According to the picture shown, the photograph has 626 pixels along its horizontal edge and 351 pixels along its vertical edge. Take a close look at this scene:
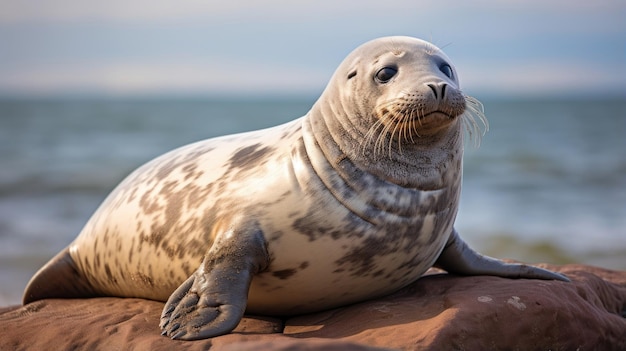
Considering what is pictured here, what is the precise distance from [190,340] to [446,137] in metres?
1.53

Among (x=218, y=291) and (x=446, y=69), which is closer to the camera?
(x=218, y=291)

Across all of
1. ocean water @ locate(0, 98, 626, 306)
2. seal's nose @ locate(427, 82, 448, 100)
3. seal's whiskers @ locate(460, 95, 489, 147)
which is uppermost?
seal's nose @ locate(427, 82, 448, 100)

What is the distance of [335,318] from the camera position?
4102mm

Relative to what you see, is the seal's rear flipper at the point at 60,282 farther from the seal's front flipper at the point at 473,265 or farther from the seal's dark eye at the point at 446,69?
the seal's dark eye at the point at 446,69

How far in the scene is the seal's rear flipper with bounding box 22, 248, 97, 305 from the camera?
514cm

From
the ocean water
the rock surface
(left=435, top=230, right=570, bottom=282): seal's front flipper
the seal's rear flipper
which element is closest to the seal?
the rock surface

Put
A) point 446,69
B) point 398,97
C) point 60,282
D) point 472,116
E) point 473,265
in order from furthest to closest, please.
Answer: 1. point 60,282
2. point 473,265
3. point 446,69
4. point 472,116
5. point 398,97

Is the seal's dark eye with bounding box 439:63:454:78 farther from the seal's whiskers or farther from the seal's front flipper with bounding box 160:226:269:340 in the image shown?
the seal's front flipper with bounding box 160:226:269:340

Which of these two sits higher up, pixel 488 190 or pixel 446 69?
pixel 446 69

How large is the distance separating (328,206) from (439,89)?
0.73m

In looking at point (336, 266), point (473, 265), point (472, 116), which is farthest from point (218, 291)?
point (473, 265)

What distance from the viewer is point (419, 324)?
3795 millimetres

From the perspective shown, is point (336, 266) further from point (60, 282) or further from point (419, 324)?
point (60, 282)

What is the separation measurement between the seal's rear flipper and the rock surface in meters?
0.57
